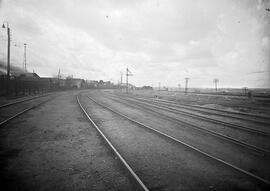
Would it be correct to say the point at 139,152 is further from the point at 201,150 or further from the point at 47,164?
the point at 47,164

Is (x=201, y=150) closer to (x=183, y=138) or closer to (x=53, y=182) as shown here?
(x=183, y=138)

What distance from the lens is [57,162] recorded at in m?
4.46

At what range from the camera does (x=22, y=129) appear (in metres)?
7.36

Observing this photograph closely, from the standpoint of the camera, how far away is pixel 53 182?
353cm

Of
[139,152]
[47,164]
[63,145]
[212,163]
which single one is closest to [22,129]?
[63,145]

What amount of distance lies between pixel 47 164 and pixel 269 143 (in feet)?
28.4

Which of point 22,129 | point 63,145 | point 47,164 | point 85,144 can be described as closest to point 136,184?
point 47,164

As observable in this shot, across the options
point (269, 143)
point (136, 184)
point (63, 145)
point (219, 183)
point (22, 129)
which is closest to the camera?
point (136, 184)

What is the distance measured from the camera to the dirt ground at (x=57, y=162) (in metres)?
3.50

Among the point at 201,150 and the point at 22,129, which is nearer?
Result: the point at 201,150

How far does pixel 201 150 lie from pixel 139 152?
2.27 metres

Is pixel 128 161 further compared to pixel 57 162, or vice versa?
pixel 128 161

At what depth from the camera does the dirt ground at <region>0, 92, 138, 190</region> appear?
11.5ft

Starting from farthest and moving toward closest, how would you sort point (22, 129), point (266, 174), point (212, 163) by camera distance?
point (22, 129), point (212, 163), point (266, 174)
